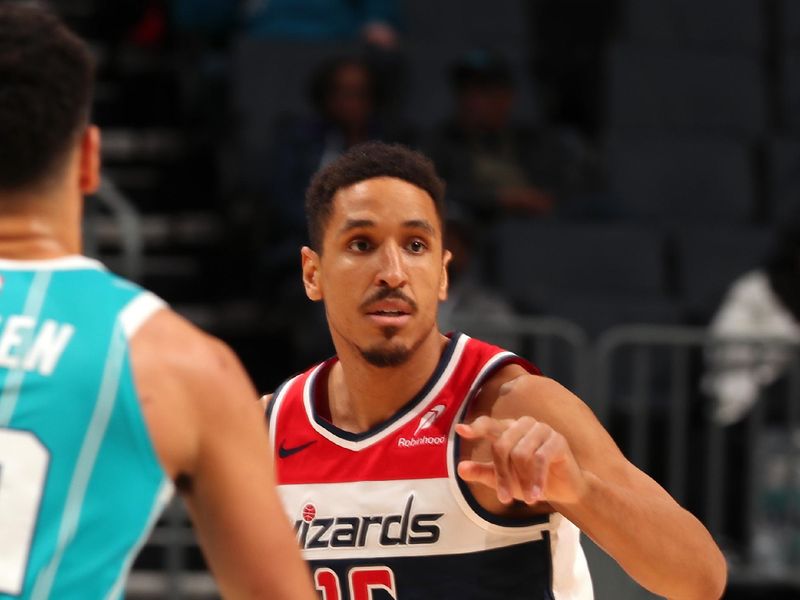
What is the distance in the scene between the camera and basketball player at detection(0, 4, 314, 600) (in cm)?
225

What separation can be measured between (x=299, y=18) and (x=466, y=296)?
2576 millimetres

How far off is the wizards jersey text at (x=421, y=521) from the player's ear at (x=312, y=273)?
14.9 inches

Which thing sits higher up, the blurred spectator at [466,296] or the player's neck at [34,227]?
the player's neck at [34,227]

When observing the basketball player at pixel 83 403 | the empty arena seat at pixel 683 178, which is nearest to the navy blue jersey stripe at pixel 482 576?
the basketball player at pixel 83 403

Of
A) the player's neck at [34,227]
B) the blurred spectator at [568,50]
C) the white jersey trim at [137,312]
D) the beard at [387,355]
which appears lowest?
the beard at [387,355]

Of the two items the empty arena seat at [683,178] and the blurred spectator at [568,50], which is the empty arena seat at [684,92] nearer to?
the empty arena seat at [683,178]

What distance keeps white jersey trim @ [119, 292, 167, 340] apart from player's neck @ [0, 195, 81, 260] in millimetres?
139

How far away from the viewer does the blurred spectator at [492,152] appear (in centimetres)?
792

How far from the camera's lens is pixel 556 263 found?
300 inches

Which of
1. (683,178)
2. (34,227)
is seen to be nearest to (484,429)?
(34,227)

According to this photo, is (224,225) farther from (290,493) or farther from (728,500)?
(290,493)

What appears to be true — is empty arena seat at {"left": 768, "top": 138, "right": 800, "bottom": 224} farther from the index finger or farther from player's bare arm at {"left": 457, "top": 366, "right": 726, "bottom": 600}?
the index finger

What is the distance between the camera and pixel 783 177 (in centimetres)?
848

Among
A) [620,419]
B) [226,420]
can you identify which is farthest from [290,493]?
[620,419]
